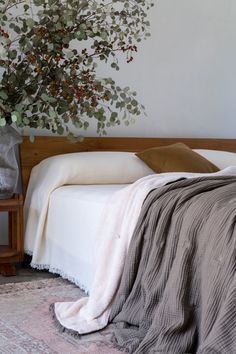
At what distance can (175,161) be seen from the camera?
124 inches

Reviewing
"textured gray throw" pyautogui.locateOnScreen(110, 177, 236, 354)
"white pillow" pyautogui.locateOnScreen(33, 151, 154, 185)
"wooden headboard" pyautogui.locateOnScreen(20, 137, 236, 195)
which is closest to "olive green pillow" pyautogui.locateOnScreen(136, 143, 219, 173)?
"white pillow" pyautogui.locateOnScreen(33, 151, 154, 185)

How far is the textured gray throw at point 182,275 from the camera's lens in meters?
1.74

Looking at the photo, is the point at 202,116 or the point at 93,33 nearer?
the point at 93,33

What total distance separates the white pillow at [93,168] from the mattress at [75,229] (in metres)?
0.08

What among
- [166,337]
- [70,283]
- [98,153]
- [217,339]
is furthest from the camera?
[98,153]

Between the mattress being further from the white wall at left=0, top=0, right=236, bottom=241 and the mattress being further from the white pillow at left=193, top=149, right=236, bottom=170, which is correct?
the white wall at left=0, top=0, right=236, bottom=241

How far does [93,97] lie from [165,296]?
4.31 ft

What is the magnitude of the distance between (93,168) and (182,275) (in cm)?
126

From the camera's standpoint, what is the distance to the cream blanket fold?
85.8 inches

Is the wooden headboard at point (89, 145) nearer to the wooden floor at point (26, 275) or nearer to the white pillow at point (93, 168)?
the white pillow at point (93, 168)

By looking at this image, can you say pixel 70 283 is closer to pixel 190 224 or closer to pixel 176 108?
pixel 190 224

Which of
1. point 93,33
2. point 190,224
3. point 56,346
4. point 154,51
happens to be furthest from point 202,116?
point 56,346

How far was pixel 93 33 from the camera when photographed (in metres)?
2.90

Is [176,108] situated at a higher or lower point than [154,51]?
lower
